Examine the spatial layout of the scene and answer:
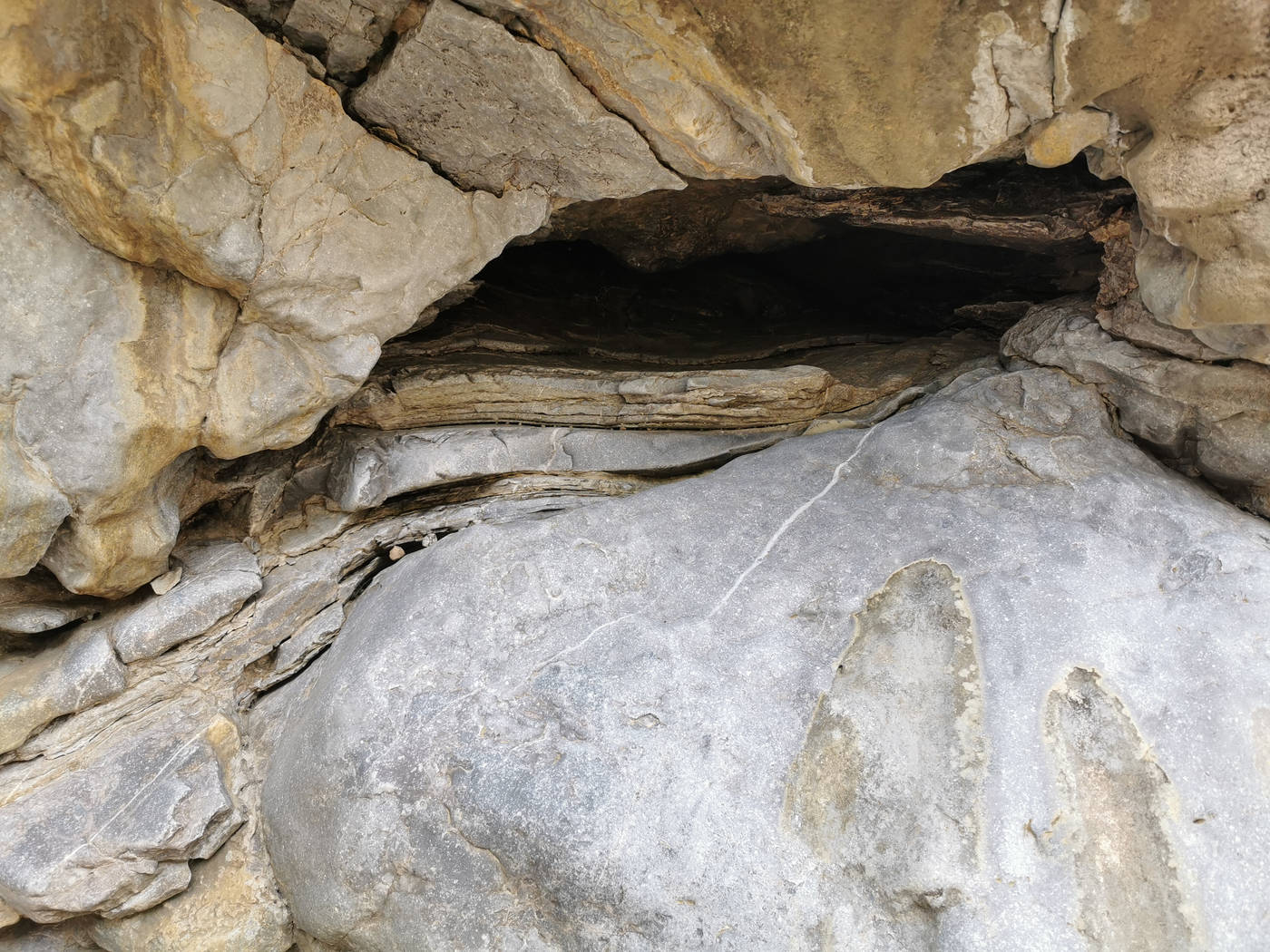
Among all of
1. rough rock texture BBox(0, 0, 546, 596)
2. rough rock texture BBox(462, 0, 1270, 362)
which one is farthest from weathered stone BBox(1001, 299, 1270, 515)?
rough rock texture BBox(0, 0, 546, 596)

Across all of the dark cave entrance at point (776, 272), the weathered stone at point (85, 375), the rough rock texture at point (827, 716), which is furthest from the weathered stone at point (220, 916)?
the dark cave entrance at point (776, 272)

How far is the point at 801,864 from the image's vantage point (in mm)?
2299

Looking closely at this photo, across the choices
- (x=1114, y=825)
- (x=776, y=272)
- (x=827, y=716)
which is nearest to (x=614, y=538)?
(x=827, y=716)

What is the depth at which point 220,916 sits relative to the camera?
9.31 feet

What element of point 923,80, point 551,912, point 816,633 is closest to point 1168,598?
point 816,633

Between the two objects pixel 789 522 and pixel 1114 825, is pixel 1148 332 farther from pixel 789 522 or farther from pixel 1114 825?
pixel 1114 825

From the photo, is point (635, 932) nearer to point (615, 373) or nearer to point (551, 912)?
point (551, 912)

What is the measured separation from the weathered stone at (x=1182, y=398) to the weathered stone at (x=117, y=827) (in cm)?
353

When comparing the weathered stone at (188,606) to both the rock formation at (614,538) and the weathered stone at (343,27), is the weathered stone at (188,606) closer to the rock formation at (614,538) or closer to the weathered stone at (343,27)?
the rock formation at (614,538)

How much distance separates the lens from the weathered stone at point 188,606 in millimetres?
2971

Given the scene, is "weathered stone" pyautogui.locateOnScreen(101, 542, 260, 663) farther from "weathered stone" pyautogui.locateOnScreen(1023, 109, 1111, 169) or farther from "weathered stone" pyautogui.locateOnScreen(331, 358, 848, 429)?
"weathered stone" pyautogui.locateOnScreen(1023, 109, 1111, 169)

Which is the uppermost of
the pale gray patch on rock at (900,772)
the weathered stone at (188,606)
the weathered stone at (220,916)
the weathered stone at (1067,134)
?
the weathered stone at (1067,134)

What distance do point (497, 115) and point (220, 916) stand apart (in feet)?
9.66

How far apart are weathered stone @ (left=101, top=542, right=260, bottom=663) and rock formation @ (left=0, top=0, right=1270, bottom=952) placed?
0.02 meters
